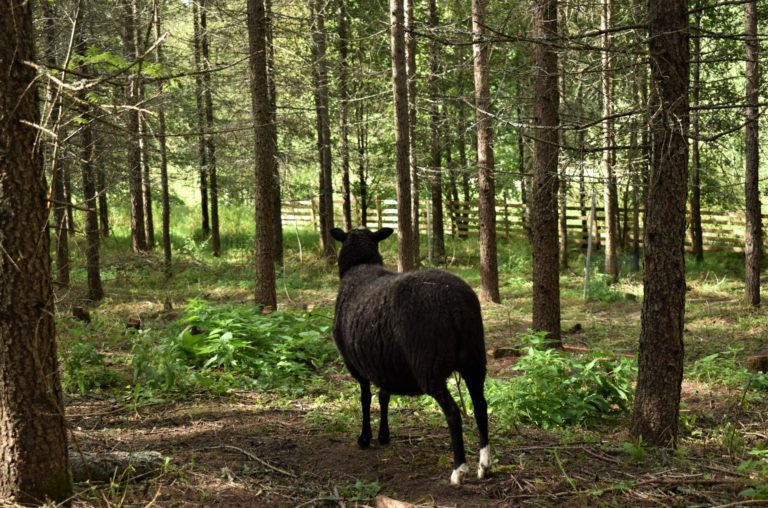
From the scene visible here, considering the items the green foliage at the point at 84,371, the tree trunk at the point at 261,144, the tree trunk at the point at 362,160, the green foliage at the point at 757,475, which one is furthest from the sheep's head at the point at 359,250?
the tree trunk at the point at 362,160

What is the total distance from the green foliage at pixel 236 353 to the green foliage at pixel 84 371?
437 millimetres

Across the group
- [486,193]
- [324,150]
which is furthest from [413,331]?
[324,150]

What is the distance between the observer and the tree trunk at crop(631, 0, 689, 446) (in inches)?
217

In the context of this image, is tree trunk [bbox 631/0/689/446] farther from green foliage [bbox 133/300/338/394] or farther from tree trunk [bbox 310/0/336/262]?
tree trunk [bbox 310/0/336/262]

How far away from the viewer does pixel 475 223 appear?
3111 cm

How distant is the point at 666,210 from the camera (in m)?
5.59

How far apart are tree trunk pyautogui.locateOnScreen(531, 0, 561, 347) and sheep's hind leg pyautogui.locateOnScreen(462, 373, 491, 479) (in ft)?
15.4

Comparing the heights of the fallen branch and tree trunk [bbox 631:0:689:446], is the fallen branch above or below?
below

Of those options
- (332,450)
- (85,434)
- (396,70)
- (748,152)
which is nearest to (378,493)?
(332,450)

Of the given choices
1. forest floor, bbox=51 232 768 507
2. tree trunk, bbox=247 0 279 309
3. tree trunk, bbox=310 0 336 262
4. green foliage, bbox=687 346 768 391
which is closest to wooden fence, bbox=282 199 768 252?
tree trunk, bbox=310 0 336 262

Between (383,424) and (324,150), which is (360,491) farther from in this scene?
(324,150)

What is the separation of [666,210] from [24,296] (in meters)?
4.80

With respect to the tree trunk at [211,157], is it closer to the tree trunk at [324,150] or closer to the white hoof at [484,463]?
the tree trunk at [324,150]

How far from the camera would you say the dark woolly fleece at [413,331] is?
17.6ft
